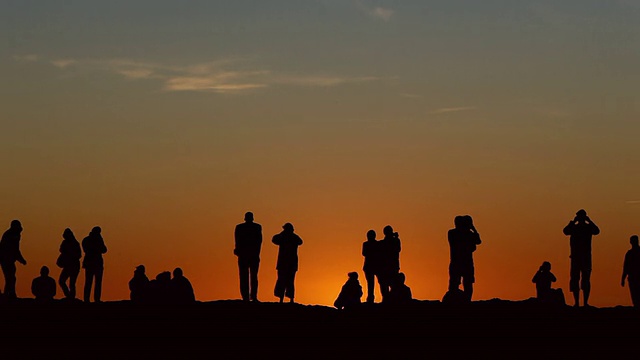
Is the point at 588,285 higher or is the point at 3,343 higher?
the point at 588,285

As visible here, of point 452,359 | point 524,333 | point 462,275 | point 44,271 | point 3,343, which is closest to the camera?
point 452,359

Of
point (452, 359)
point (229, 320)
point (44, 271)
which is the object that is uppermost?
point (44, 271)

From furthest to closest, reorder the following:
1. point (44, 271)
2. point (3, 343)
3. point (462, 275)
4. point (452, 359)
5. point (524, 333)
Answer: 1. point (44, 271)
2. point (462, 275)
3. point (524, 333)
4. point (3, 343)
5. point (452, 359)

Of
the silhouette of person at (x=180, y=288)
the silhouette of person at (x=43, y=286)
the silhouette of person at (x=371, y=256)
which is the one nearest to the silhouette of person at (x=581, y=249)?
the silhouette of person at (x=371, y=256)

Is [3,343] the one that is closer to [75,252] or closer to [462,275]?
[75,252]

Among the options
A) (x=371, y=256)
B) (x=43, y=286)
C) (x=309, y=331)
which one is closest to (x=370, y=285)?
(x=371, y=256)

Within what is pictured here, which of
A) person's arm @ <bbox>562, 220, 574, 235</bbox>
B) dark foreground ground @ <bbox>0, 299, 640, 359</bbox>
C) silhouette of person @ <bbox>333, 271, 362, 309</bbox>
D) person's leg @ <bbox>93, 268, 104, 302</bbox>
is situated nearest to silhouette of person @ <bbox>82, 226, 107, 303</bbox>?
person's leg @ <bbox>93, 268, 104, 302</bbox>

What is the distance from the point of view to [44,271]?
35.9m

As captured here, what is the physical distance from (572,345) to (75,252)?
1479cm

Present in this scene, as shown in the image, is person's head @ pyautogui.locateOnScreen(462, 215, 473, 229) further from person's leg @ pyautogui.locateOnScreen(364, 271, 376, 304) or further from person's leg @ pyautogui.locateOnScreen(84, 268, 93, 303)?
person's leg @ pyautogui.locateOnScreen(84, 268, 93, 303)

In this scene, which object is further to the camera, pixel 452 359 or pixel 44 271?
pixel 44 271

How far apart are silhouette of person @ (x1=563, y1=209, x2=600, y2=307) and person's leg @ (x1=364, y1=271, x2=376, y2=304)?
516 centimetres

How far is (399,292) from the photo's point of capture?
3412 centimetres

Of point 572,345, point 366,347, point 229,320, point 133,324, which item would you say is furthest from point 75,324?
point 572,345
